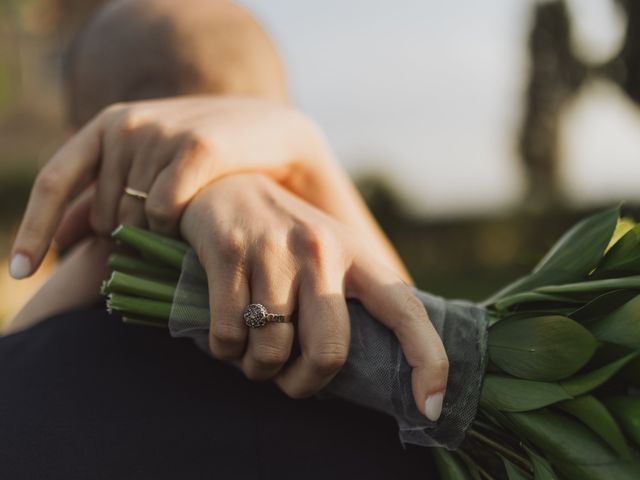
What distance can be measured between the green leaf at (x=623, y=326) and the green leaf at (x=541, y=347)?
0.06 m

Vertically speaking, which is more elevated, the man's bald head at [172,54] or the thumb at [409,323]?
the man's bald head at [172,54]

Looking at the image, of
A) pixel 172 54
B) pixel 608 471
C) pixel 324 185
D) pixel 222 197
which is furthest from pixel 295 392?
pixel 172 54

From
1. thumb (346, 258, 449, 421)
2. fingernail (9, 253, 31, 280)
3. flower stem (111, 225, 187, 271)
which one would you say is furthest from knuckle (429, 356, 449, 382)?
fingernail (9, 253, 31, 280)

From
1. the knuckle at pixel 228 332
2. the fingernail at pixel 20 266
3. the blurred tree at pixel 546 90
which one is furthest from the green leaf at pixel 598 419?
the blurred tree at pixel 546 90

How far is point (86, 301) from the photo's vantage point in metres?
2.06

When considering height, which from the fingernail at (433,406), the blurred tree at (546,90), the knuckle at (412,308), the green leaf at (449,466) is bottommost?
the blurred tree at (546,90)

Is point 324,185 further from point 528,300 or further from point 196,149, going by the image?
point 528,300

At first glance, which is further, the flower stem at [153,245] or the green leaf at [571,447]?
the flower stem at [153,245]

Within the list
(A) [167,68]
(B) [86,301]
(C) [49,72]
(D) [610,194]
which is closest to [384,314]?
(B) [86,301]

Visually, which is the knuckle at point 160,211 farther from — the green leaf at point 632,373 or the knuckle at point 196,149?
the green leaf at point 632,373

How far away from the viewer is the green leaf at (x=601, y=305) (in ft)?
4.56

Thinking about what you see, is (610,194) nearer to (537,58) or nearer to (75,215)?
(537,58)

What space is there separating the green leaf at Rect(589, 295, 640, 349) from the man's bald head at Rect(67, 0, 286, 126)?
1526 millimetres

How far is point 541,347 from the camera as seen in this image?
1378 mm
